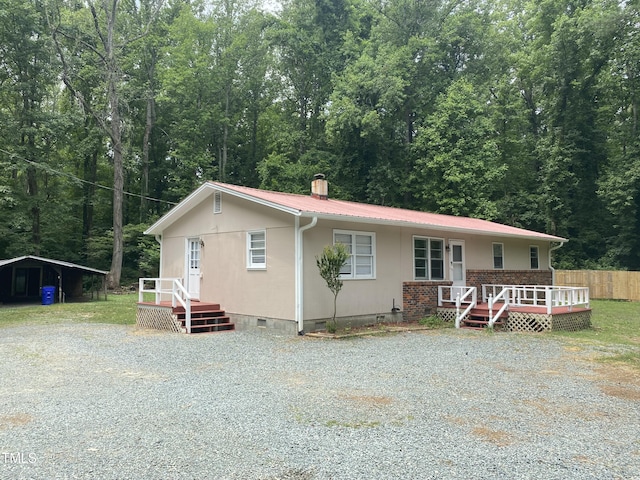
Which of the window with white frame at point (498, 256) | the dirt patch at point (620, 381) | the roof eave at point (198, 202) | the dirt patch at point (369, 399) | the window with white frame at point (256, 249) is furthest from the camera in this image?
the window with white frame at point (498, 256)

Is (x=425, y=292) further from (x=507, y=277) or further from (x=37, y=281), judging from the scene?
(x=37, y=281)

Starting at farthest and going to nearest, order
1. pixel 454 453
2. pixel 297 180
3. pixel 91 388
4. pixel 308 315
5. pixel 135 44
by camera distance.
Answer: pixel 135 44 < pixel 297 180 < pixel 308 315 < pixel 91 388 < pixel 454 453

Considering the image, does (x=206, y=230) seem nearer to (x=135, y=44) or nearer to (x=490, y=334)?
(x=490, y=334)

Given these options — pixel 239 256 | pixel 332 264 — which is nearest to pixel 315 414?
pixel 332 264

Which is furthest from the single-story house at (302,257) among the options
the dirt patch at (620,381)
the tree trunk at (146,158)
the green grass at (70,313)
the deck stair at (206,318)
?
the tree trunk at (146,158)

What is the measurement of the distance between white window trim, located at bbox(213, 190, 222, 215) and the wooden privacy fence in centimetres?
1864

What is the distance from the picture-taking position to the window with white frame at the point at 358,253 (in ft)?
36.2

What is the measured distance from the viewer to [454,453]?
3.73 metres

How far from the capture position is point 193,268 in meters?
13.4

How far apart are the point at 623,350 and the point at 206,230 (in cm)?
998

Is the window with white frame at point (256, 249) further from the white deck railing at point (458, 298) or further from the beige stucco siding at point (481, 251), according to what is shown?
the white deck railing at point (458, 298)

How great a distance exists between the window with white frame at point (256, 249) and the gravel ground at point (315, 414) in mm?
3009

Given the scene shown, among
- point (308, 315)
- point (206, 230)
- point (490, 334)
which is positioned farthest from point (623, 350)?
point (206, 230)

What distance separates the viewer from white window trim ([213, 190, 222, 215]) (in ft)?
40.4
